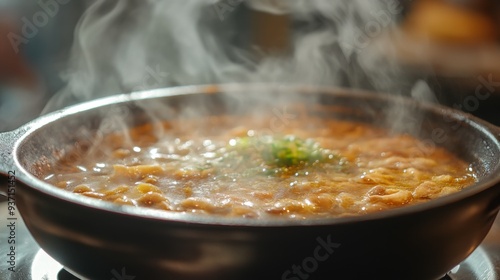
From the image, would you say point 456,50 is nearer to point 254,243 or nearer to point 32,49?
point 32,49

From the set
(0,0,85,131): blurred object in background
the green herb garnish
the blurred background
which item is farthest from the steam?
the green herb garnish

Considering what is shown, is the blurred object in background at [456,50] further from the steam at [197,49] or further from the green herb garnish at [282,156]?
the green herb garnish at [282,156]

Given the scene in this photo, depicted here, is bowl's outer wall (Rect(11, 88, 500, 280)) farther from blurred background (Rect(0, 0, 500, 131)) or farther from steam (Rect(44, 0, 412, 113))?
steam (Rect(44, 0, 412, 113))

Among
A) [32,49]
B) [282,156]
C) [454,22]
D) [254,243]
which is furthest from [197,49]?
[254,243]

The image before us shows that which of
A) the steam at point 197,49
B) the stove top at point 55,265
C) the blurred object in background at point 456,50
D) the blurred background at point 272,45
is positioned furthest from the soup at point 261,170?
the blurred object in background at point 456,50

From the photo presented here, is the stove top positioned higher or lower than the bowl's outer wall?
lower

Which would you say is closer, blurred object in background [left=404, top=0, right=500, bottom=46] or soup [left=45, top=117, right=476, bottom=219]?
soup [left=45, top=117, right=476, bottom=219]

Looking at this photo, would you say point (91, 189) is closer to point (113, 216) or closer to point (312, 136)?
point (113, 216)
